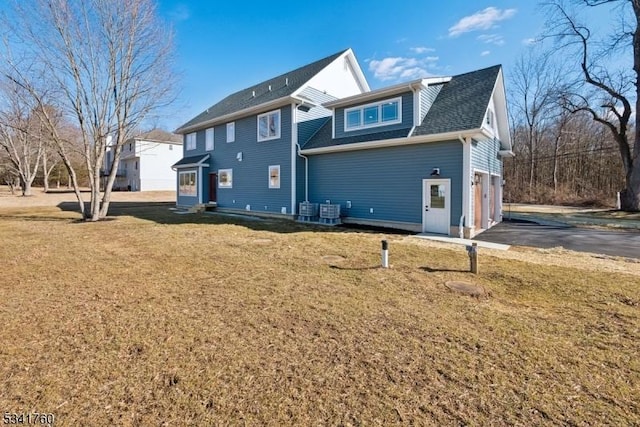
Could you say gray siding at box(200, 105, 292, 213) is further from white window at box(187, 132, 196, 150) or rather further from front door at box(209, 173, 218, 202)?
white window at box(187, 132, 196, 150)

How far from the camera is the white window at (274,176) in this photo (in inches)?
584

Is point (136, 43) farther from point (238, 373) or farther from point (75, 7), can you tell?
point (238, 373)

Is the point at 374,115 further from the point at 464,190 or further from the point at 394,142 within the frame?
the point at 464,190

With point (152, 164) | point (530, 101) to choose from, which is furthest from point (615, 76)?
point (152, 164)

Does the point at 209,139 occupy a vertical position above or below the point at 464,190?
above

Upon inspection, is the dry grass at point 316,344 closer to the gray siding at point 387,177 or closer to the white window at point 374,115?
the gray siding at point 387,177

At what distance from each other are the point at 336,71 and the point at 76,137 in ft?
52.7

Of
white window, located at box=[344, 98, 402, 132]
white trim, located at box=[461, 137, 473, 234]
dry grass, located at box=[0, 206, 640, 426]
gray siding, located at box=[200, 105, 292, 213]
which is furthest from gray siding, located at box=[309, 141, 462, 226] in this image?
dry grass, located at box=[0, 206, 640, 426]

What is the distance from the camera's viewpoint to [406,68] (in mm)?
17859

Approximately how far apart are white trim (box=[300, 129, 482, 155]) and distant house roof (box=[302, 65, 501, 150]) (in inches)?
4.8

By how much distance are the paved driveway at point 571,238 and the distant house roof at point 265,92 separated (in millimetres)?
10558

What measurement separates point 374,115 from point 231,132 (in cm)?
902

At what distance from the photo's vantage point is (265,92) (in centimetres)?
1766

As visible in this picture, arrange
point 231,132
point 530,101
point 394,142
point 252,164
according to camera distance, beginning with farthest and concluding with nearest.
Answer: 1. point 530,101
2. point 231,132
3. point 252,164
4. point 394,142
